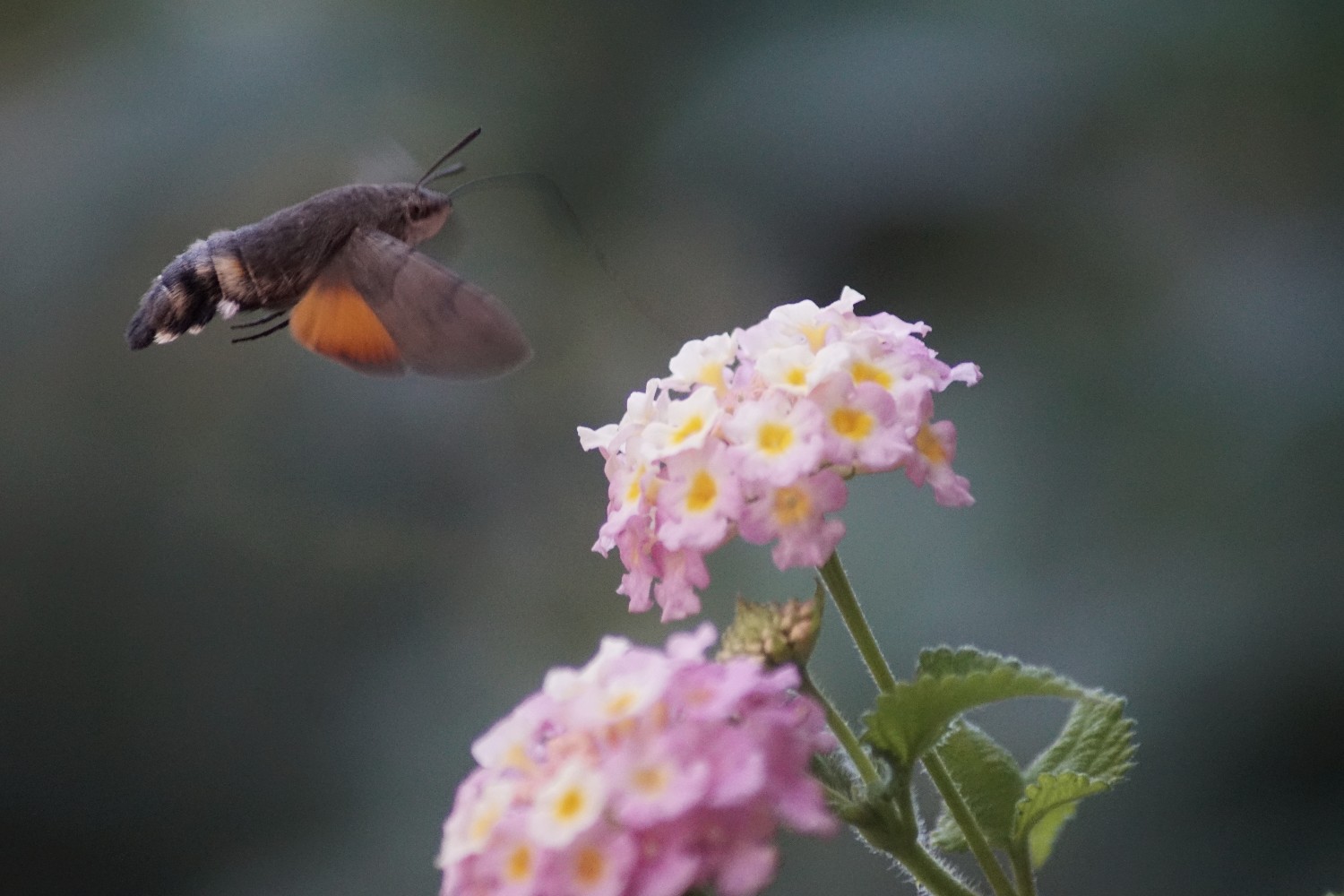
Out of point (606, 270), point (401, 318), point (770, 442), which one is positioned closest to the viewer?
point (770, 442)

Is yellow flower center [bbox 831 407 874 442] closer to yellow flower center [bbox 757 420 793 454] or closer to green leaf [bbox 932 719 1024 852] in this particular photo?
yellow flower center [bbox 757 420 793 454]

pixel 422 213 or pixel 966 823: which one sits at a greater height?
pixel 422 213

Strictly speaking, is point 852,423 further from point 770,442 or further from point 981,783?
point 981,783

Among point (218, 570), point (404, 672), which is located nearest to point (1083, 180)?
point (404, 672)

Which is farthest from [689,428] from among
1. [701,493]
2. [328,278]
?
[328,278]


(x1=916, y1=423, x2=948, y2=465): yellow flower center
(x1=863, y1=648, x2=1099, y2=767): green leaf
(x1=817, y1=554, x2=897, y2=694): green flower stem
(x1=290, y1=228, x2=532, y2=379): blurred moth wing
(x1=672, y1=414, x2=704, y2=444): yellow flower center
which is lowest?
(x1=863, y1=648, x2=1099, y2=767): green leaf

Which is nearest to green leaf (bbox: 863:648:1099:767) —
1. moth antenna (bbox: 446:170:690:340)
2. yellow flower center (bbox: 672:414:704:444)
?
yellow flower center (bbox: 672:414:704:444)
